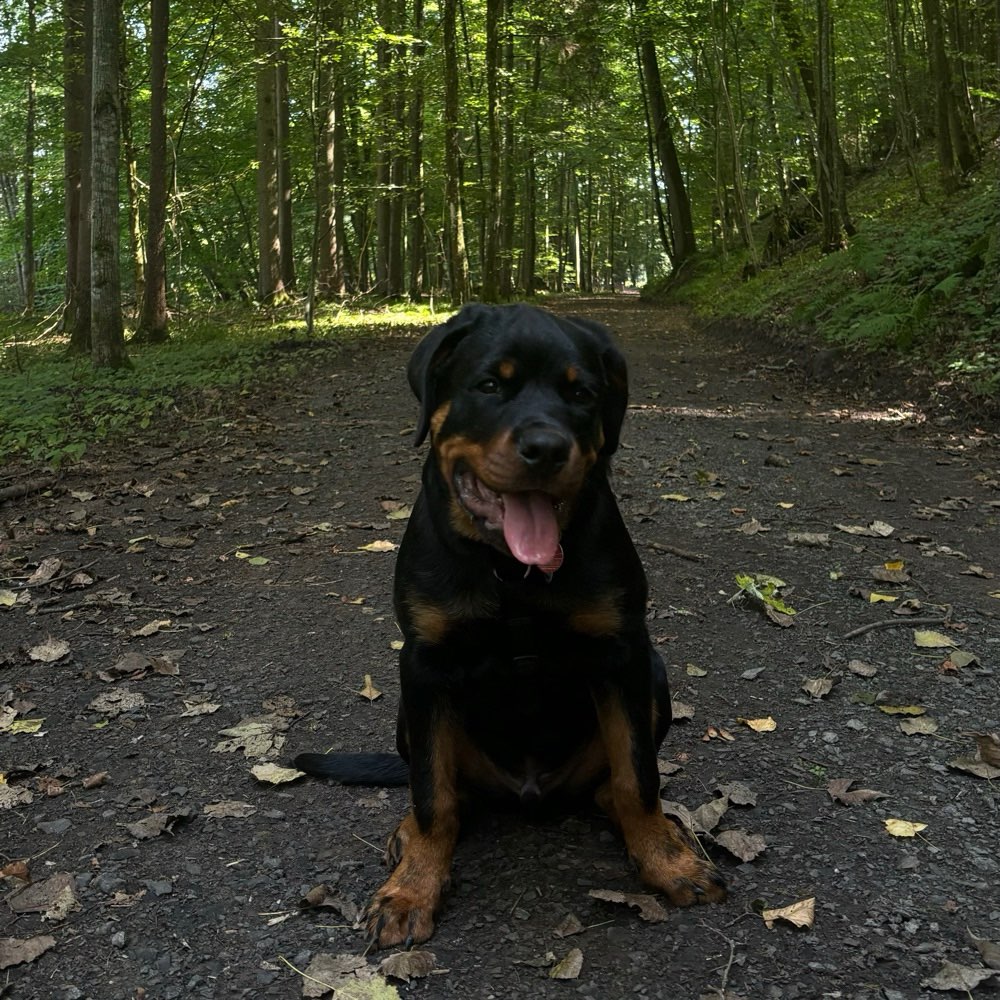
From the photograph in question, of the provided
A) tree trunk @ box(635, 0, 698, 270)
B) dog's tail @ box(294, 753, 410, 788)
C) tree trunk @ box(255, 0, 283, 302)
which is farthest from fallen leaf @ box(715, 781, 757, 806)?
tree trunk @ box(635, 0, 698, 270)

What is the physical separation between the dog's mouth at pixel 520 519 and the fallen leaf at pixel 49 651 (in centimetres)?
295

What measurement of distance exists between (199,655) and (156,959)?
88.9 inches

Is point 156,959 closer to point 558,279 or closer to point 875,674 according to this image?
point 875,674

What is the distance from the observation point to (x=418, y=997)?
2.32m

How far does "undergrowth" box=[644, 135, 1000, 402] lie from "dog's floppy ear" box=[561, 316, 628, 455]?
24.4ft

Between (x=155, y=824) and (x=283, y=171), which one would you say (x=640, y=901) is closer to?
(x=155, y=824)

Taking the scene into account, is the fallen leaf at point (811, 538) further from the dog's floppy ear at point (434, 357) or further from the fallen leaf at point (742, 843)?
the dog's floppy ear at point (434, 357)

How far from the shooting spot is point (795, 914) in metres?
2.52

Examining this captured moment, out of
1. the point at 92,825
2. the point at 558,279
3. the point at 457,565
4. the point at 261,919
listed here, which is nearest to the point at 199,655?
the point at 92,825

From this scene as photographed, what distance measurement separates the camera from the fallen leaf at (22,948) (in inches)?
96.7

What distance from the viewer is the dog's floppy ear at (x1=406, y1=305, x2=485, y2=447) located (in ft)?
8.96

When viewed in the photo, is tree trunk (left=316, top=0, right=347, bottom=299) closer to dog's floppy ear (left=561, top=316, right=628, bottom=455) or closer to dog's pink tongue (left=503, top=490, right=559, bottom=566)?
dog's floppy ear (left=561, top=316, right=628, bottom=455)

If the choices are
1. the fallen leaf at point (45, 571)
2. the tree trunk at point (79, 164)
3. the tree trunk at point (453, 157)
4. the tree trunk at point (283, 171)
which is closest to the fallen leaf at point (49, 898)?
the fallen leaf at point (45, 571)

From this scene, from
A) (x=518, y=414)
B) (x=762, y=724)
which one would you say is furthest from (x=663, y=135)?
(x=518, y=414)
